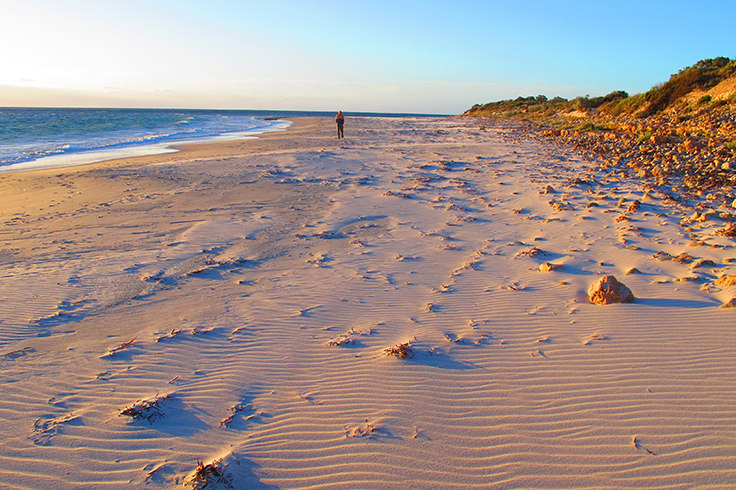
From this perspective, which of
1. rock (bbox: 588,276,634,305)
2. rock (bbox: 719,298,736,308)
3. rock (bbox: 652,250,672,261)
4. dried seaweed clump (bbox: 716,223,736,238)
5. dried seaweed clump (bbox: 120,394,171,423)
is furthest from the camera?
dried seaweed clump (bbox: 716,223,736,238)

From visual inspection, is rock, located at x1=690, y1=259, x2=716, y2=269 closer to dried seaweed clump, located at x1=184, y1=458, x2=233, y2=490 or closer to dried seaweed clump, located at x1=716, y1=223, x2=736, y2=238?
dried seaweed clump, located at x1=716, y1=223, x2=736, y2=238

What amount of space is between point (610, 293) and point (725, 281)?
1429mm

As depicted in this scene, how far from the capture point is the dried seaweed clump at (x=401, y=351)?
3.68 meters

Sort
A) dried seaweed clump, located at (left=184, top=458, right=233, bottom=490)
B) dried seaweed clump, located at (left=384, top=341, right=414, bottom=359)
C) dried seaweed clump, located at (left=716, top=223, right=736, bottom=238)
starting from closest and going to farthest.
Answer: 1. dried seaweed clump, located at (left=184, top=458, right=233, bottom=490)
2. dried seaweed clump, located at (left=384, top=341, right=414, bottom=359)
3. dried seaweed clump, located at (left=716, top=223, right=736, bottom=238)

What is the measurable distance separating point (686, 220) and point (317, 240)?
20.6 ft

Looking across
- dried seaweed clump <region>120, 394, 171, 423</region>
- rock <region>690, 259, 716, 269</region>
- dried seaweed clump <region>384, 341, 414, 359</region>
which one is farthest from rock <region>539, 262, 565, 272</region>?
dried seaweed clump <region>120, 394, 171, 423</region>

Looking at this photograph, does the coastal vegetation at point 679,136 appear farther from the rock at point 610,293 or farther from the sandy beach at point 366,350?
the rock at point 610,293

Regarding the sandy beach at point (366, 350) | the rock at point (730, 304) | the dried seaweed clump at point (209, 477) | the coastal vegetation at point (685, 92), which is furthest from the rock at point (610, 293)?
the coastal vegetation at point (685, 92)

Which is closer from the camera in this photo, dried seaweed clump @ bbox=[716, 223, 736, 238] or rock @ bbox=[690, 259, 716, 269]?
rock @ bbox=[690, 259, 716, 269]

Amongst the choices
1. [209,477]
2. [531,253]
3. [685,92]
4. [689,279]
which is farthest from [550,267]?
[685,92]

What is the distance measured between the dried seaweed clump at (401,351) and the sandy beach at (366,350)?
2cm

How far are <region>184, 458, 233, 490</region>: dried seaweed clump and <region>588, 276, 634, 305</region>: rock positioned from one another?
3966 millimetres

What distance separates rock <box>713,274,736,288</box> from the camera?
4629 mm

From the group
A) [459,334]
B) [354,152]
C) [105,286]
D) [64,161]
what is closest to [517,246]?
[459,334]
